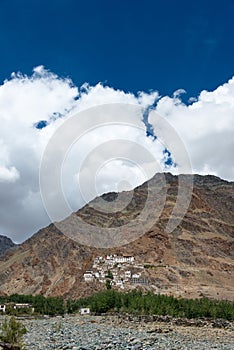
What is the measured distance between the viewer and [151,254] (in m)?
147

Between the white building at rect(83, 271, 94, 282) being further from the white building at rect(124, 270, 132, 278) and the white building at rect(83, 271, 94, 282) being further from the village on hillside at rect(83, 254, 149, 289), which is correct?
the white building at rect(124, 270, 132, 278)

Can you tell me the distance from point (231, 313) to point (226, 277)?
67820mm

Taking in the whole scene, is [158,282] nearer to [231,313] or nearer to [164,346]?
[231,313]

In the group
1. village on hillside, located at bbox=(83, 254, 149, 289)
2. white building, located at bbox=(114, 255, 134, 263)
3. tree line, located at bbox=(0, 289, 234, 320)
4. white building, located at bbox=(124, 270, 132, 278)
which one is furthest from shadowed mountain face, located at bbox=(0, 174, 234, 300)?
tree line, located at bbox=(0, 289, 234, 320)

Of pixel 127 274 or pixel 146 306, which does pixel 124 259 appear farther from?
pixel 146 306

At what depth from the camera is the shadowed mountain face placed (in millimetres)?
127625

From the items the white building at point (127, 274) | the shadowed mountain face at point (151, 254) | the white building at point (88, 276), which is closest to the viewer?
the white building at point (127, 274)

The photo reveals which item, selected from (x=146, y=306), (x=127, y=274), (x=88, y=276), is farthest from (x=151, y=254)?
(x=146, y=306)

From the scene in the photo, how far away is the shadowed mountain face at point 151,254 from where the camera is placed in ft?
419

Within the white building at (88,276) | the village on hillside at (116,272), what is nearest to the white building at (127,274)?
the village on hillside at (116,272)

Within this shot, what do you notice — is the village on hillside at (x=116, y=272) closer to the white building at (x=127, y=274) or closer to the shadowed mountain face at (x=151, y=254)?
the white building at (x=127, y=274)

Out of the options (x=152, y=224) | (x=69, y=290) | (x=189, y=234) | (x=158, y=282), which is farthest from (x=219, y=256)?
(x=69, y=290)

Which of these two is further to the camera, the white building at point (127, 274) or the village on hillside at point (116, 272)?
the white building at point (127, 274)

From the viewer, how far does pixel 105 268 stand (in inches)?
5359
